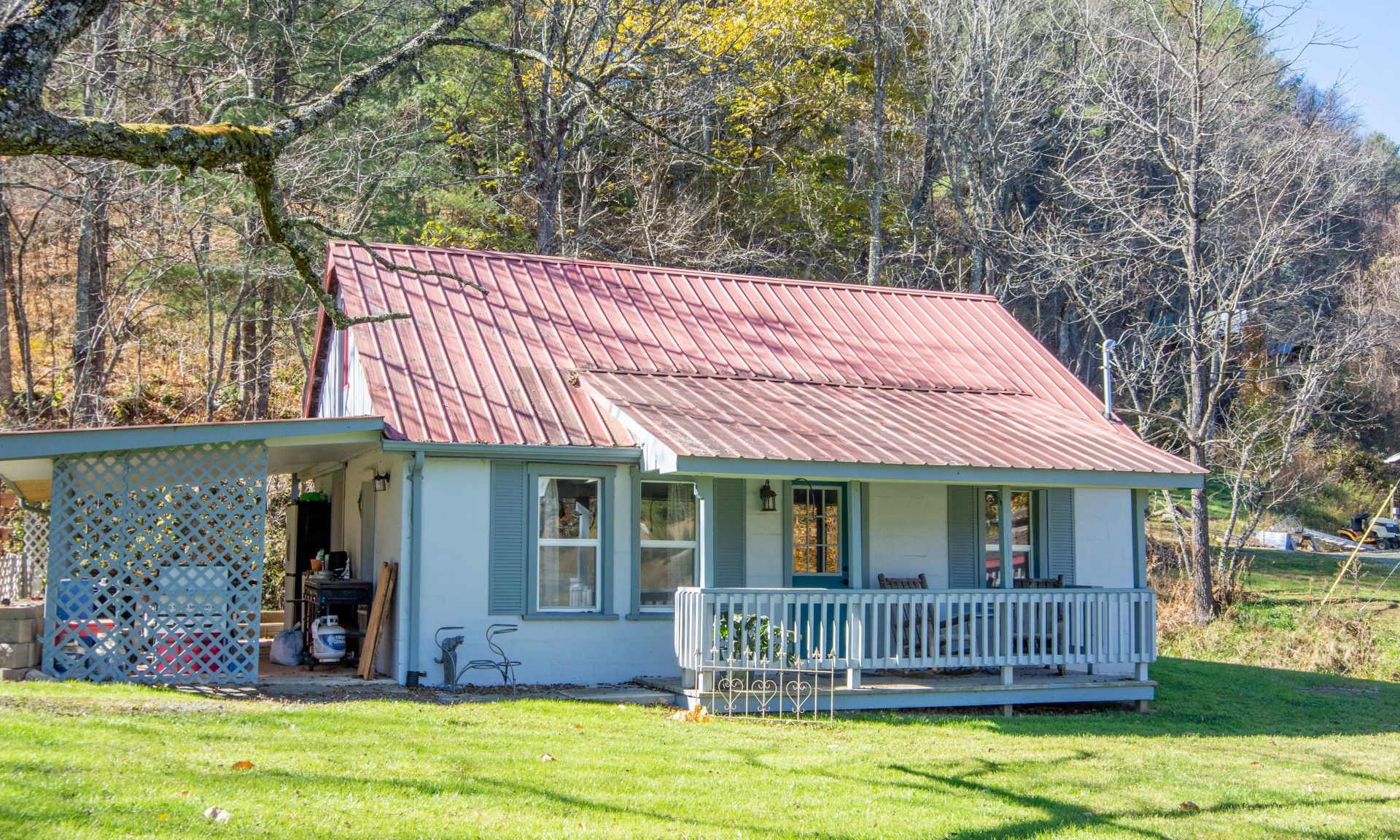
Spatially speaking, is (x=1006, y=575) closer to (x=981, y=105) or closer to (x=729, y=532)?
(x=729, y=532)

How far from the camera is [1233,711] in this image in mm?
12766

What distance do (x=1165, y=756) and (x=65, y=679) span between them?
940cm

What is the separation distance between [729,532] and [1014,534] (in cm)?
399

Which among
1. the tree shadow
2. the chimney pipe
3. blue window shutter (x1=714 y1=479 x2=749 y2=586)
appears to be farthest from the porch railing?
the chimney pipe

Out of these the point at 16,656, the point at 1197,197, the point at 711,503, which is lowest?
the point at 16,656

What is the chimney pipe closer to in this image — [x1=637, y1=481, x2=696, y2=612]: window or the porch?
the porch

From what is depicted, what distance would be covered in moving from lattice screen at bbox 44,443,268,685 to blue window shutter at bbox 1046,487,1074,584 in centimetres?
908

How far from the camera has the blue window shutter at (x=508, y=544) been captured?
11.8 metres

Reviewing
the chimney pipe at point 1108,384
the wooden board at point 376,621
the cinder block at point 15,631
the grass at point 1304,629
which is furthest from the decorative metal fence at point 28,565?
the grass at point 1304,629

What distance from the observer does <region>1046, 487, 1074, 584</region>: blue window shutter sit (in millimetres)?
14359

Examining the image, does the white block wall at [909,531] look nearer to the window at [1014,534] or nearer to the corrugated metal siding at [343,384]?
the window at [1014,534]

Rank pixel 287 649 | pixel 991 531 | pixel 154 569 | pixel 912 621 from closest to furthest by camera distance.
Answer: pixel 154 569, pixel 912 621, pixel 287 649, pixel 991 531

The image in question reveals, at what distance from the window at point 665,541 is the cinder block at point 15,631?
18.7 feet

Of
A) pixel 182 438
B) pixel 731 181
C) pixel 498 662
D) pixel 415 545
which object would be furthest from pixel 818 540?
pixel 731 181
